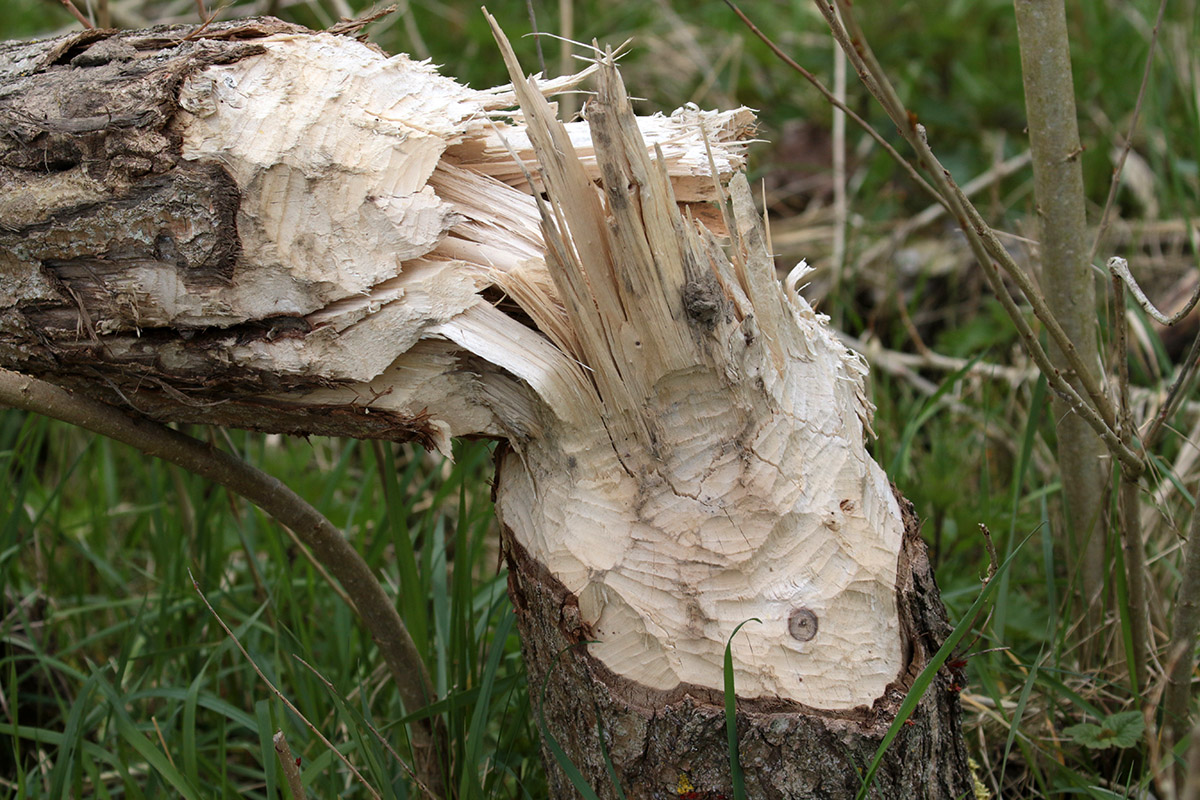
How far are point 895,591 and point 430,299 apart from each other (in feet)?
2.36

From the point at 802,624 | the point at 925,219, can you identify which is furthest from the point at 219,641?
the point at 925,219

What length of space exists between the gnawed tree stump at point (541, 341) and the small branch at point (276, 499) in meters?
0.04

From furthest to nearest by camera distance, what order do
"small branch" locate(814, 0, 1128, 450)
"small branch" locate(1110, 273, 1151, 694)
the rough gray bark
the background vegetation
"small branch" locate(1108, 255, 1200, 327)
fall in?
the background vegetation, "small branch" locate(1110, 273, 1151, 694), "small branch" locate(1108, 255, 1200, 327), the rough gray bark, "small branch" locate(814, 0, 1128, 450)

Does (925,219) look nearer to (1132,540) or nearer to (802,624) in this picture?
(1132,540)

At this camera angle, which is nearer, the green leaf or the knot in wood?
the knot in wood

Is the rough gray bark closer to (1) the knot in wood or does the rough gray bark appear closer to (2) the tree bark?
(1) the knot in wood

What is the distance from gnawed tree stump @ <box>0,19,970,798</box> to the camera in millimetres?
1149

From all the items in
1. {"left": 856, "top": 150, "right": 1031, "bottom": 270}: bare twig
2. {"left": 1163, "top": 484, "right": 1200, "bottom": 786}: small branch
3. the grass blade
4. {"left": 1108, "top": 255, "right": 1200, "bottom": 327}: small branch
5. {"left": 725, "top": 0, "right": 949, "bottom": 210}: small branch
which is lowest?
{"left": 856, "top": 150, "right": 1031, "bottom": 270}: bare twig

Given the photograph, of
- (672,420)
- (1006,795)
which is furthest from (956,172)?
(672,420)

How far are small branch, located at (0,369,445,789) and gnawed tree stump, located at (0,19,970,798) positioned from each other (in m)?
0.04

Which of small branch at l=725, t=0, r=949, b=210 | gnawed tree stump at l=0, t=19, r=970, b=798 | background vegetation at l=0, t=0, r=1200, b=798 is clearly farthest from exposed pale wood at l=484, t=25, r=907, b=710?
background vegetation at l=0, t=0, r=1200, b=798

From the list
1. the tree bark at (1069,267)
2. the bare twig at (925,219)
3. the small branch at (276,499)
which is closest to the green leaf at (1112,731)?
the tree bark at (1069,267)

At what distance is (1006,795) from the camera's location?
1635mm

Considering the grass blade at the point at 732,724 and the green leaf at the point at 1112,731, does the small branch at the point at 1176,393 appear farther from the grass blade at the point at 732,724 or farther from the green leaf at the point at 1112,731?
the grass blade at the point at 732,724
